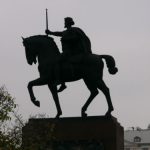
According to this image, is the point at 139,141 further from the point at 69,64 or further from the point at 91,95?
the point at 69,64

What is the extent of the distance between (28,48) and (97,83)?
2015mm

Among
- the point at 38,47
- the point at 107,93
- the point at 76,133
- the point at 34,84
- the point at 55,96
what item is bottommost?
the point at 76,133

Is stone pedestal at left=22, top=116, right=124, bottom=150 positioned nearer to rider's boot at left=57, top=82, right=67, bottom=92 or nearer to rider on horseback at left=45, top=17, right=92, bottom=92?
rider's boot at left=57, top=82, right=67, bottom=92

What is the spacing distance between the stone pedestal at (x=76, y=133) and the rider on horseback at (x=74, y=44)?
1.41 metres

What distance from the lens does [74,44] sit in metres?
15.5

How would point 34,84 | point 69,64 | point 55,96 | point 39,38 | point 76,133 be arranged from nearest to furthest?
point 76,133
point 69,64
point 34,84
point 55,96
point 39,38

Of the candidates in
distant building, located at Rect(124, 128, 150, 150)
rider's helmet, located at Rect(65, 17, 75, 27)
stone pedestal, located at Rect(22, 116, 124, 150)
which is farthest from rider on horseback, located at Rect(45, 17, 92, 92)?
distant building, located at Rect(124, 128, 150, 150)

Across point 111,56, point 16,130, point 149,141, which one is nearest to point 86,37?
point 111,56

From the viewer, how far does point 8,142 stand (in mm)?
22031

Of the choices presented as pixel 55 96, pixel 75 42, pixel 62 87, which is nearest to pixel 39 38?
pixel 75 42

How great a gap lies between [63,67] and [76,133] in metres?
1.64

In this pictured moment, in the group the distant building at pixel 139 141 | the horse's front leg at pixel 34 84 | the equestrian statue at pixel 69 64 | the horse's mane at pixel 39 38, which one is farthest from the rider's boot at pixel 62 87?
the distant building at pixel 139 141

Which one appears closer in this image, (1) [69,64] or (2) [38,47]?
(1) [69,64]

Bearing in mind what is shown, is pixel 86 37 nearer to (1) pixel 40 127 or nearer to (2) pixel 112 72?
(2) pixel 112 72
